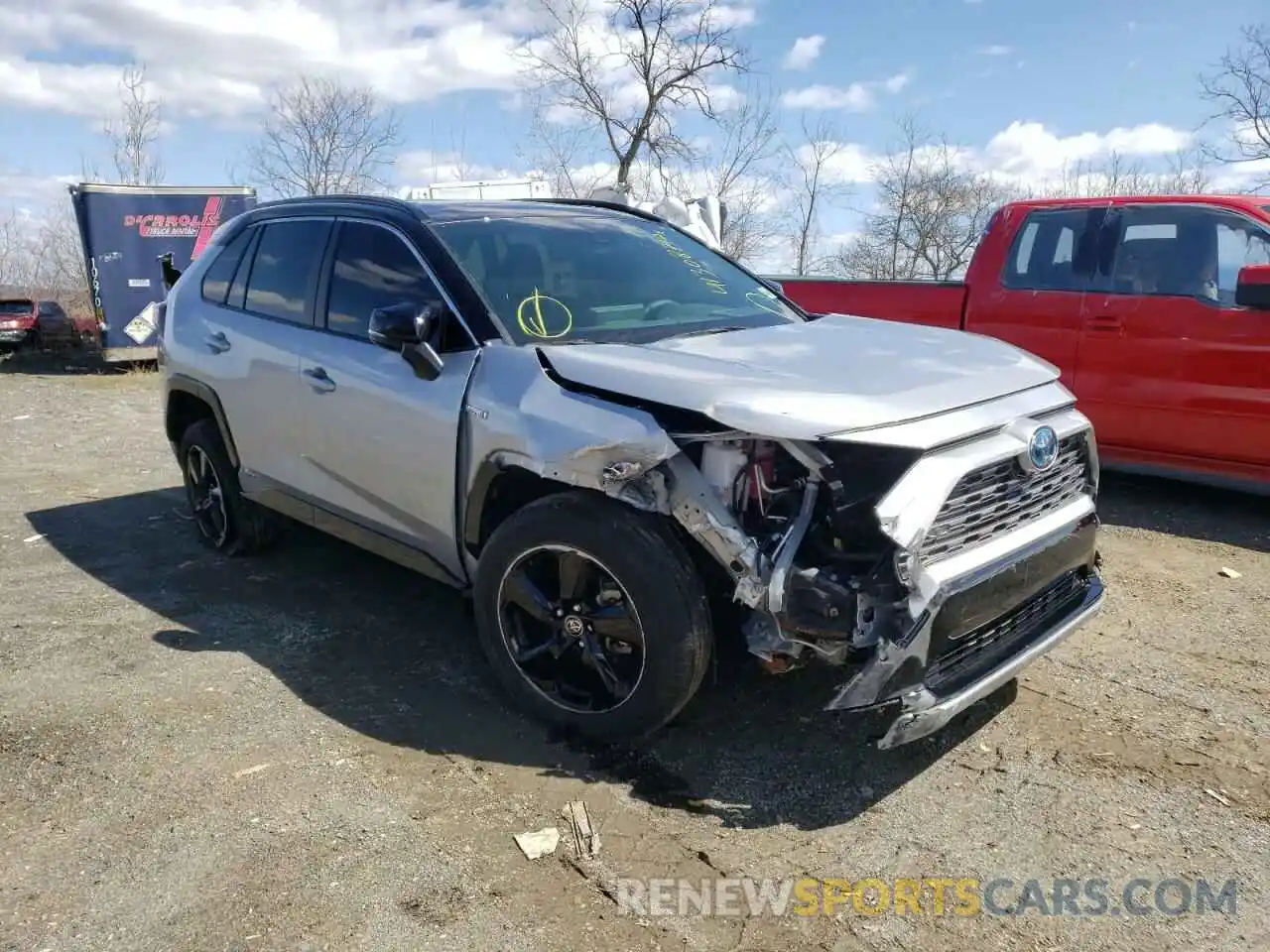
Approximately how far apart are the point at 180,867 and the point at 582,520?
1.50 m

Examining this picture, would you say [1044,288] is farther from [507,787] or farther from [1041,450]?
[507,787]

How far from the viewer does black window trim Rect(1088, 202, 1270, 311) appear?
565cm

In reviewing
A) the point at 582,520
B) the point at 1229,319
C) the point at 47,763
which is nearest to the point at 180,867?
the point at 47,763

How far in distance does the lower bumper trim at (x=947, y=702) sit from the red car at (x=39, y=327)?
15.7 metres

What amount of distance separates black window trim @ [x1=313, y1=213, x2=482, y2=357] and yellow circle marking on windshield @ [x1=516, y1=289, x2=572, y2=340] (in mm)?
191

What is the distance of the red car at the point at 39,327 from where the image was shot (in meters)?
15.4

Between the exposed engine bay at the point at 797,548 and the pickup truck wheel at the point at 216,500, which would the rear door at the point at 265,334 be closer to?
the pickup truck wheel at the point at 216,500

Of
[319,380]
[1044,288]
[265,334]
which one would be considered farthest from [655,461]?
[1044,288]

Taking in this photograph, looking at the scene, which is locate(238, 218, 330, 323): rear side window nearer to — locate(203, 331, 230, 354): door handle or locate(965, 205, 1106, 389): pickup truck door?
locate(203, 331, 230, 354): door handle

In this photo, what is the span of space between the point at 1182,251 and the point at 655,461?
4.65 metres

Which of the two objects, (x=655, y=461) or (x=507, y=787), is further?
(x=507, y=787)

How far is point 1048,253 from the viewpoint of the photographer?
21.1 feet

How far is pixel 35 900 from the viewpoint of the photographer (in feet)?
8.46

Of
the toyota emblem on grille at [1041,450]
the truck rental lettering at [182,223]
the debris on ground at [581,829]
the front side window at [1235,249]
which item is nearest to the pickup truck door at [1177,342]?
the front side window at [1235,249]
